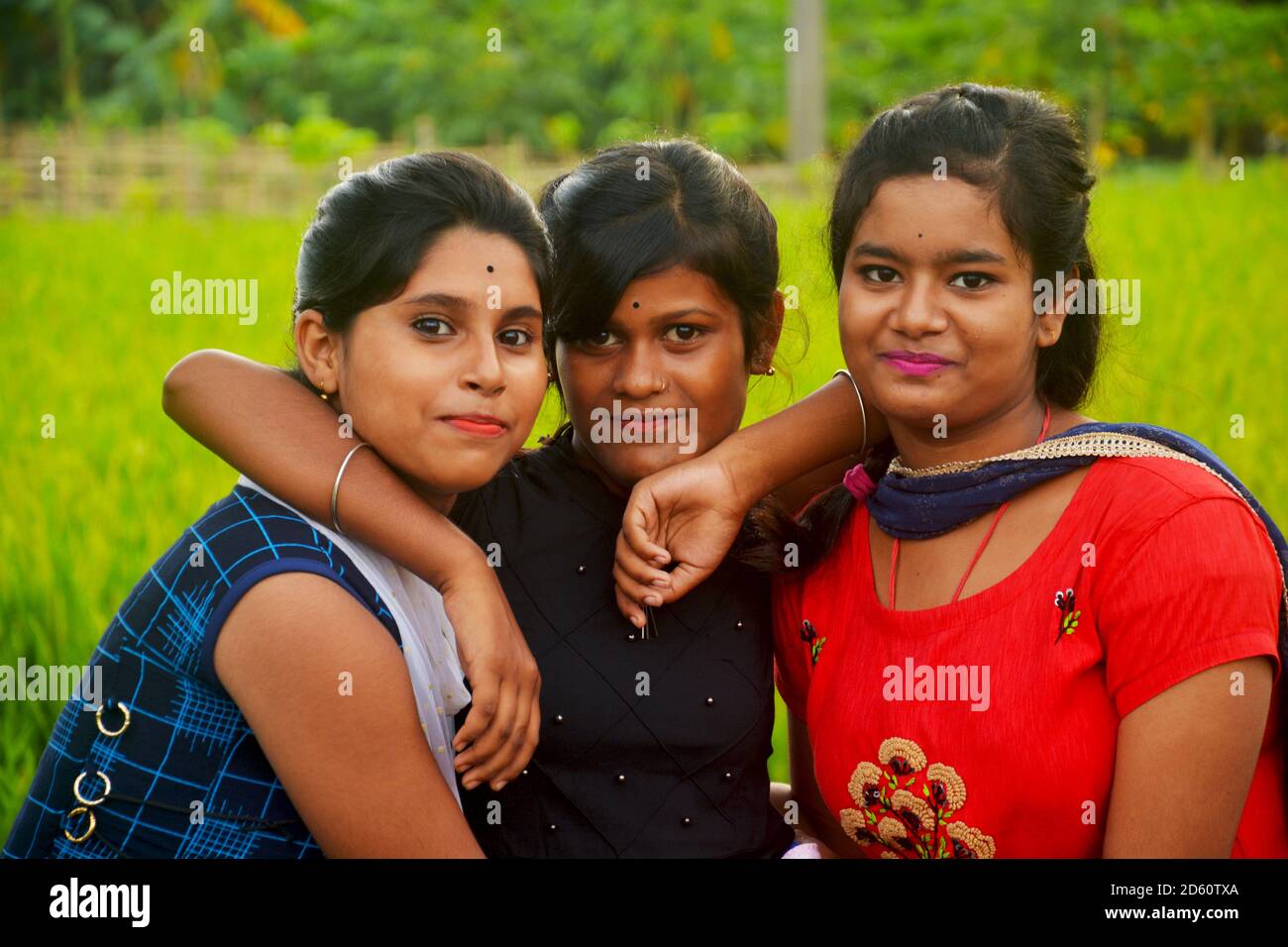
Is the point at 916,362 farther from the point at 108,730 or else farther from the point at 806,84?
the point at 806,84

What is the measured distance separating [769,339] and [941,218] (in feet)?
1.31

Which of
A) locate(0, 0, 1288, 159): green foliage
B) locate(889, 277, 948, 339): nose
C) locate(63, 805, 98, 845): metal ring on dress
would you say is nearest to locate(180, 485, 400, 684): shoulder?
locate(63, 805, 98, 845): metal ring on dress

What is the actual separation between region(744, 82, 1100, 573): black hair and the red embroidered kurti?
246 mm

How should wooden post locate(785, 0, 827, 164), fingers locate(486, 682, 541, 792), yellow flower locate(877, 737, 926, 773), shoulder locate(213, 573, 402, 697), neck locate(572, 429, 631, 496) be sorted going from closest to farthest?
shoulder locate(213, 573, 402, 697) < fingers locate(486, 682, 541, 792) < yellow flower locate(877, 737, 926, 773) < neck locate(572, 429, 631, 496) < wooden post locate(785, 0, 827, 164)

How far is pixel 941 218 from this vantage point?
1656 millimetres

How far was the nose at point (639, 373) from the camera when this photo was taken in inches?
70.9

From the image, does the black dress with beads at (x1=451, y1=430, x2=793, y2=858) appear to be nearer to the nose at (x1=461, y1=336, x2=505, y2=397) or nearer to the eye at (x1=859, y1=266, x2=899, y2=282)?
the nose at (x1=461, y1=336, x2=505, y2=397)

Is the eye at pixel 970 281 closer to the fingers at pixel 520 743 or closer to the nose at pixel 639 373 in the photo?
the nose at pixel 639 373

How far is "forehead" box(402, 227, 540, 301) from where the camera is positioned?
5.42 ft

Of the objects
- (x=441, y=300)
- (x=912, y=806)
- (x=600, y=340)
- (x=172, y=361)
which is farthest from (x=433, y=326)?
(x=172, y=361)

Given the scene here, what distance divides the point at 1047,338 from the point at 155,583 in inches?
43.5

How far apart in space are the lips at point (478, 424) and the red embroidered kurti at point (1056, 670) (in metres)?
0.54

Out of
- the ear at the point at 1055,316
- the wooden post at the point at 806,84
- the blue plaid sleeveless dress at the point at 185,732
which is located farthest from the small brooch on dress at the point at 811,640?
the wooden post at the point at 806,84

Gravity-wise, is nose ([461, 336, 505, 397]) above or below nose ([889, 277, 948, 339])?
below
